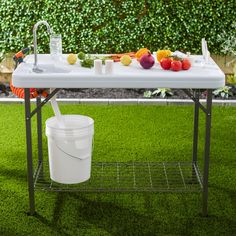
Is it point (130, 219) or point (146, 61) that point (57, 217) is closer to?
point (130, 219)

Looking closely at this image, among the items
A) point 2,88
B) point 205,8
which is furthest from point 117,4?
point 2,88

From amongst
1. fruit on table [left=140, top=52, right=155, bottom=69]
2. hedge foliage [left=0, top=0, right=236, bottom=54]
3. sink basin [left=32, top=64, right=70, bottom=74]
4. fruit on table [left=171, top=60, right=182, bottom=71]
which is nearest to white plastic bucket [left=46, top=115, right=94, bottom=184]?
sink basin [left=32, top=64, right=70, bottom=74]

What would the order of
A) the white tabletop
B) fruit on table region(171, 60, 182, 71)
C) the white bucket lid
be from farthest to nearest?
the white bucket lid < fruit on table region(171, 60, 182, 71) < the white tabletop

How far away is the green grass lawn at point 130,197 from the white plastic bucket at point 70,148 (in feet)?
0.48

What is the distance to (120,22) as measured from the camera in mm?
6949

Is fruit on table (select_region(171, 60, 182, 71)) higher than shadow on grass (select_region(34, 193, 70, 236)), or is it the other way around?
fruit on table (select_region(171, 60, 182, 71))

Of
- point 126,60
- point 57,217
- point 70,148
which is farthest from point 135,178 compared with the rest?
point 126,60

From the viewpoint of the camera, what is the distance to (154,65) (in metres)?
4.09

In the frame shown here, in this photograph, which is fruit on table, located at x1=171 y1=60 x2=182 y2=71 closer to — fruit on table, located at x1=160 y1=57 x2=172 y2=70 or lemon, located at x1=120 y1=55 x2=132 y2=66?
fruit on table, located at x1=160 y1=57 x2=172 y2=70

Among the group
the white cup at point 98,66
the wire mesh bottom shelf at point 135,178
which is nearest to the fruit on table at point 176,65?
the white cup at point 98,66

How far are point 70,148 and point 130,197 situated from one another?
1.74ft

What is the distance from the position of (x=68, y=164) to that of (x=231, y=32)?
3.45 meters

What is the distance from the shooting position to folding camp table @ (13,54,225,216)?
12.1 ft

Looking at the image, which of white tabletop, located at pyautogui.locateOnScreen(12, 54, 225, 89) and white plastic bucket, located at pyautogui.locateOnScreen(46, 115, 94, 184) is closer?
white tabletop, located at pyautogui.locateOnScreen(12, 54, 225, 89)
